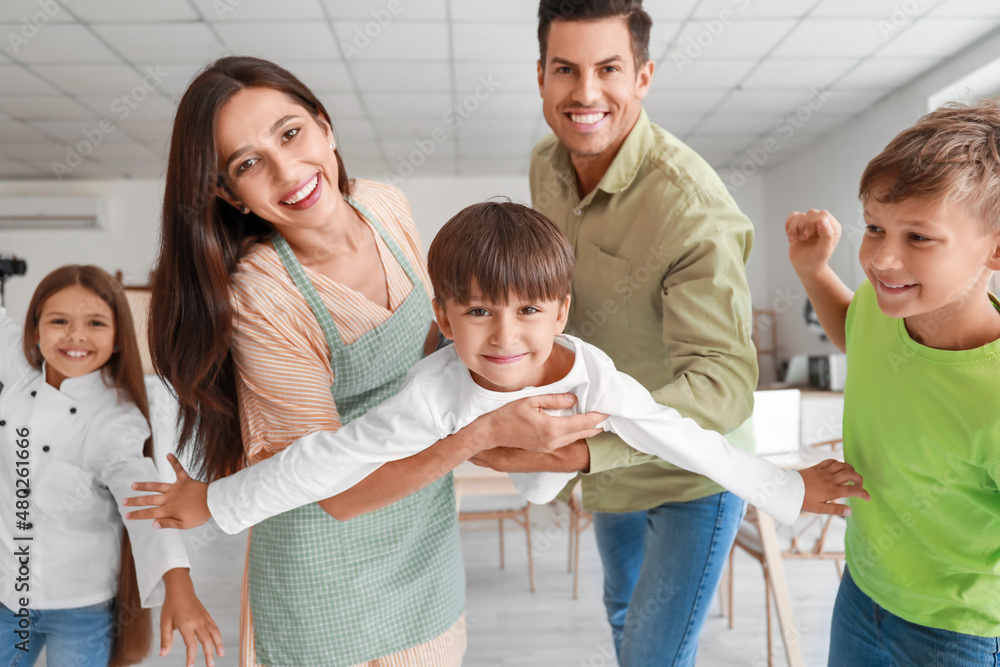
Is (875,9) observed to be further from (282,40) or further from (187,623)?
(187,623)

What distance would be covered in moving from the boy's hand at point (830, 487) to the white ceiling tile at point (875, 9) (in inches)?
142

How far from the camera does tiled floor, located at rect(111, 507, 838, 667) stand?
9.25ft

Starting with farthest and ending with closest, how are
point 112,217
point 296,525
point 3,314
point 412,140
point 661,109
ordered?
point 112,217
point 412,140
point 661,109
point 3,314
point 296,525

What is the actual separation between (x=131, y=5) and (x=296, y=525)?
3643 millimetres

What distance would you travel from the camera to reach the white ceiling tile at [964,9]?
3756 mm

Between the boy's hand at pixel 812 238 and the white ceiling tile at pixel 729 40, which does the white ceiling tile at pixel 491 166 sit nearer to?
the white ceiling tile at pixel 729 40

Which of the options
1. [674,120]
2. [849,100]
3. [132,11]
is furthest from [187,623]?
[849,100]

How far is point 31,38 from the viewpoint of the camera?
4.07m

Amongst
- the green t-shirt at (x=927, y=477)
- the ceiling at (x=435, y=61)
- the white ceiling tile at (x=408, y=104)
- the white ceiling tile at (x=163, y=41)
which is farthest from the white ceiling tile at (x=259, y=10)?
the green t-shirt at (x=927, y=477)

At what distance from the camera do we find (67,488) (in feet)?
5.32

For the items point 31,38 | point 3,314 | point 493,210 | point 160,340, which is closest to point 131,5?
point 31,38

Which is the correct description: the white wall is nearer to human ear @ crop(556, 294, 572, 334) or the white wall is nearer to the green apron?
human ear @ crop(556, 294, 572, 334)

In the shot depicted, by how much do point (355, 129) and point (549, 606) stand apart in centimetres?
431

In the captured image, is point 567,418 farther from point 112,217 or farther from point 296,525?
point 112,217
